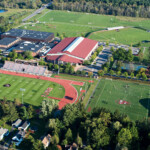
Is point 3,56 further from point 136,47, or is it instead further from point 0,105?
point 136,47

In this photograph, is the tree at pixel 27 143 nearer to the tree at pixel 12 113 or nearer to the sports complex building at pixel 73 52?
the tree at pixel 12 113

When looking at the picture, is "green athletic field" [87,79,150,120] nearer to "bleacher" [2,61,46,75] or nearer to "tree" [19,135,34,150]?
"tree" [19,135,34,150]

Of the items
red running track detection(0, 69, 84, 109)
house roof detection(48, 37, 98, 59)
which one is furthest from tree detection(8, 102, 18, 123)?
house roof detection(48, 37, 98, 59)

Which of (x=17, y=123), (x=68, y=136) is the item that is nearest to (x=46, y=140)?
(x=68, y=136)

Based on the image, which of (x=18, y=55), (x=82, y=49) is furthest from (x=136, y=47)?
(x=18, y=55)

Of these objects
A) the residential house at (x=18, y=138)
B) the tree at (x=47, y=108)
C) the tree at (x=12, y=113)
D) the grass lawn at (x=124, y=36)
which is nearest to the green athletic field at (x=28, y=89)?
the tree at (x=12, y=113)

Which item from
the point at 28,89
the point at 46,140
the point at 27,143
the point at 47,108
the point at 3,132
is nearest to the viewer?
the point at 46,140

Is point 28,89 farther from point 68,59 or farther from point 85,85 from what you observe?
point 68,59
